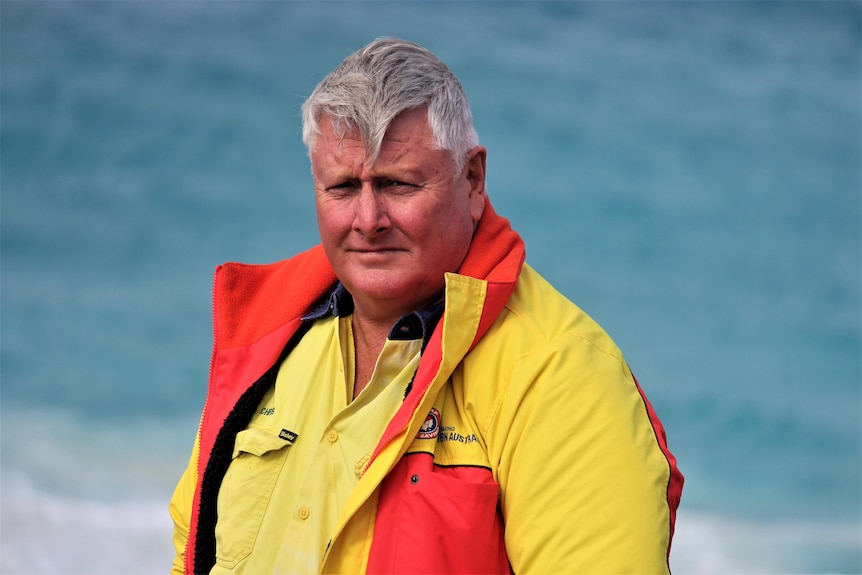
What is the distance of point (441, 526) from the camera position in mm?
1938

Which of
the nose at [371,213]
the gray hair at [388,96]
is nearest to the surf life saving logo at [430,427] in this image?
the nose at [371,213]

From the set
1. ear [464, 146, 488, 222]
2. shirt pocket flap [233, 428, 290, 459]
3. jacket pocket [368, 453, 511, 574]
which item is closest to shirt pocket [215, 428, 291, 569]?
shirt pocket flap [233, 428, 290, 459]

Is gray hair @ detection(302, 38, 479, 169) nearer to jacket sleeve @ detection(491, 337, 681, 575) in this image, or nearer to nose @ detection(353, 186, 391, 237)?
nose @ detection(353, 186, 391, 237)

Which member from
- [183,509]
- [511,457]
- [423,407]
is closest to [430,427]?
[423,407]

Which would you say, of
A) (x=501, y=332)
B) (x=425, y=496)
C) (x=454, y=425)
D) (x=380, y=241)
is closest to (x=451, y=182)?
(x=380, y=241)

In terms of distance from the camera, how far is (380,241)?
6.97 feet

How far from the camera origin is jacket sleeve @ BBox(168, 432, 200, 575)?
8.43 feet

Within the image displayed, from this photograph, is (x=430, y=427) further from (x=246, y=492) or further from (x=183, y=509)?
(x=183, y=509)

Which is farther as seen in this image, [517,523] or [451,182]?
[451,182]

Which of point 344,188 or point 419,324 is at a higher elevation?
point 344,188

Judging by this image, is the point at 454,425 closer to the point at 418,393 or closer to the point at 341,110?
the point at 418,393

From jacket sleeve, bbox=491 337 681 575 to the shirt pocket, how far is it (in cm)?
53

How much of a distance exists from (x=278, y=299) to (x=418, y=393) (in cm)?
68

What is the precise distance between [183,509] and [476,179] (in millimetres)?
1100
